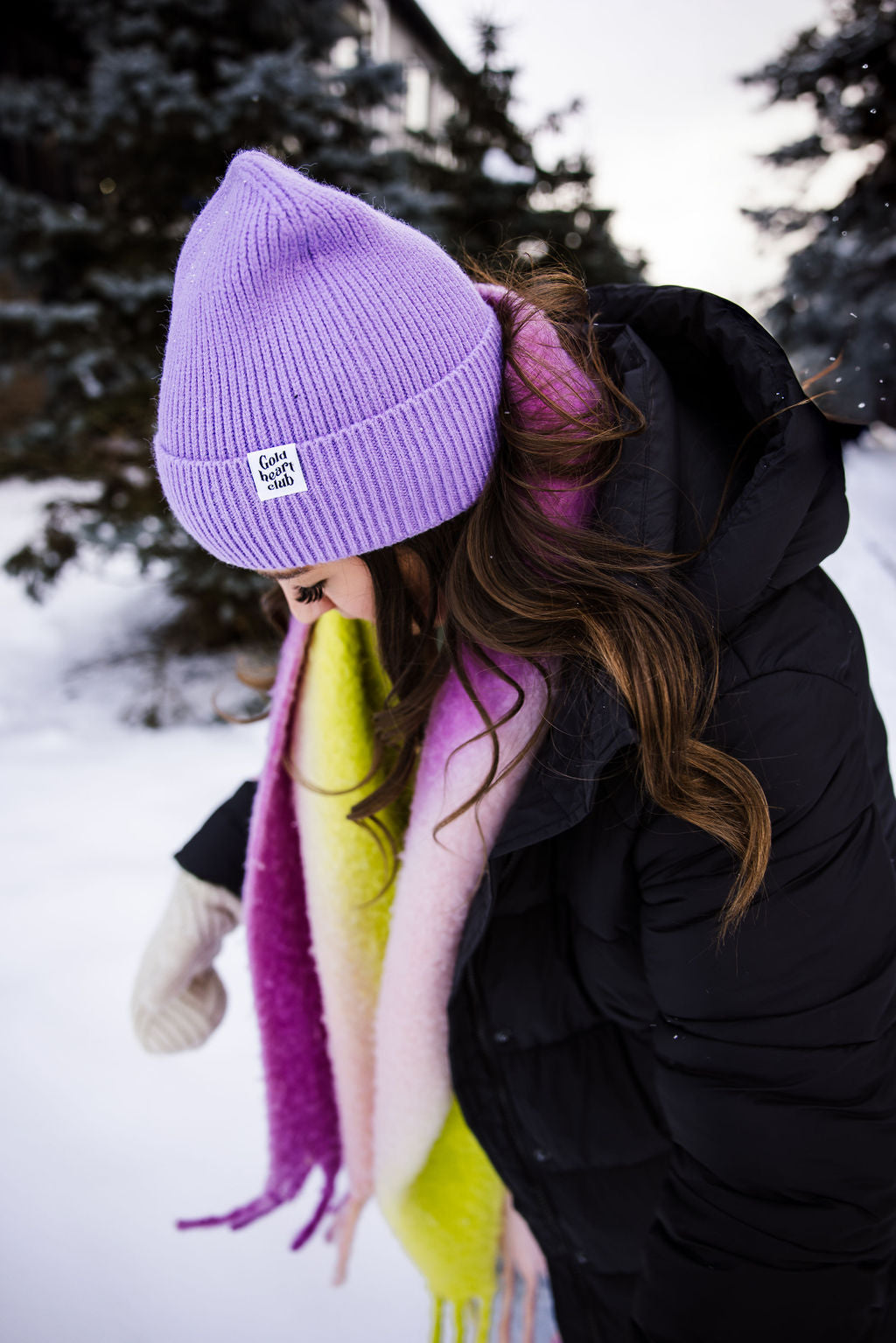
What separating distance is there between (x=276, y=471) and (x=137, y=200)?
3.82 meters

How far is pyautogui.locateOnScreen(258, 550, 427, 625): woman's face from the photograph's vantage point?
0.99 meters

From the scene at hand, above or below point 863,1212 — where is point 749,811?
above

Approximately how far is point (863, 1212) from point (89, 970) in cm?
216

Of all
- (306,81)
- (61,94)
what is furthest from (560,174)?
(61,94)

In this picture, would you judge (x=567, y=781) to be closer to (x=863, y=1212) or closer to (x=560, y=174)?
(x=863, y=1212)

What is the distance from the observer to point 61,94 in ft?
12.0

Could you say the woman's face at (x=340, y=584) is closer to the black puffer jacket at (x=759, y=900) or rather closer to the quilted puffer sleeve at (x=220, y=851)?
the black puffer jacket at (x=759, y=900)

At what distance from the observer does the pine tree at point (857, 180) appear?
5.05 metres

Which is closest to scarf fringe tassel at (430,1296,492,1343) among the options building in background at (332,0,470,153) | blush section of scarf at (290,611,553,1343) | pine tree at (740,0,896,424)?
blush section of scarf at (290,611,553,1343)

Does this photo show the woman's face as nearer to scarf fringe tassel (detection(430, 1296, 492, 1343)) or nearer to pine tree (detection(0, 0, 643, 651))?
scarf fringe tassel (detection(430, 1296, 492, 1343))

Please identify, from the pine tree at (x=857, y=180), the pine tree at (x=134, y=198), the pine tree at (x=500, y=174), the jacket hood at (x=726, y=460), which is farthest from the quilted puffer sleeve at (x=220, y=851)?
the pine tree at (x=500, y=174)

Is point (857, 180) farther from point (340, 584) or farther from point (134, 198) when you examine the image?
point (340, 584)

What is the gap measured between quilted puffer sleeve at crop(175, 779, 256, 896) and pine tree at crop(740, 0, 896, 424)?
3437 millimetres

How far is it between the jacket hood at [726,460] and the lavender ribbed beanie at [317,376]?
18 centimetres
